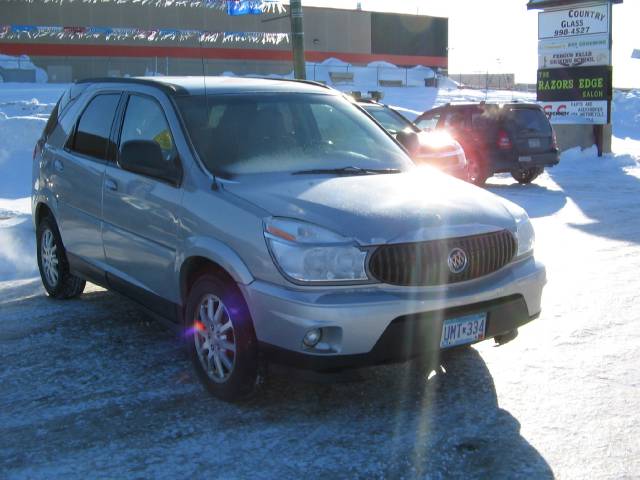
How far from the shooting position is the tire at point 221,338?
4250 millimetres

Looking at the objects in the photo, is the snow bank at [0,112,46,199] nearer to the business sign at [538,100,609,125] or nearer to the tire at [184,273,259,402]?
the tire at [184,273,259,402]

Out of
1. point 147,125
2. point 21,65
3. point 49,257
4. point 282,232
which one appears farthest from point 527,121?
point 21,65

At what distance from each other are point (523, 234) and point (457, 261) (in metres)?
0.67

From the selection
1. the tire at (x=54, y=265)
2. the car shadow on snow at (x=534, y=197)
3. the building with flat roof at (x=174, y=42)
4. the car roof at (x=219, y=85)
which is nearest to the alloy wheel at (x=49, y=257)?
the tire at (x=54, y=265)

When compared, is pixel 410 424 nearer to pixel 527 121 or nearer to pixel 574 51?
pixel 527 121

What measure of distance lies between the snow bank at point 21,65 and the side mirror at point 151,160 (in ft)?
147

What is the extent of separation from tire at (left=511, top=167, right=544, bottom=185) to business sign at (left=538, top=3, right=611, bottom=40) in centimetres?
619

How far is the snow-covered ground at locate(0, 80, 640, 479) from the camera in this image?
12.4 ft

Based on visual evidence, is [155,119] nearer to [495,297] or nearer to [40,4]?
[495,297]

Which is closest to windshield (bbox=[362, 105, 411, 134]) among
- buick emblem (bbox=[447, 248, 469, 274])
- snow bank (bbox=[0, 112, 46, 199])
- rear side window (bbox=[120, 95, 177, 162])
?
snow bank (bbox=[0, 112, 46, 199])

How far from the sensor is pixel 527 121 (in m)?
15.6

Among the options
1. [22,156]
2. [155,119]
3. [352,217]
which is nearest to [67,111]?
[155,119]

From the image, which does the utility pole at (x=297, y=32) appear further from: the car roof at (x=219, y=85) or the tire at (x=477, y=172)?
the car roof at (x=219, y=85)

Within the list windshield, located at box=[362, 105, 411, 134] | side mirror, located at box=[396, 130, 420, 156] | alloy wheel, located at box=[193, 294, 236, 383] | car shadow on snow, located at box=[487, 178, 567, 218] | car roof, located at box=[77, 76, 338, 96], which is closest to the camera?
alloy wheel, located at box=[193, 294, 236, 383]
